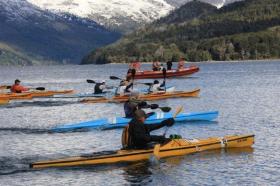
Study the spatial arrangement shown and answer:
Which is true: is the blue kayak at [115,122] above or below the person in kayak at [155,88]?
below

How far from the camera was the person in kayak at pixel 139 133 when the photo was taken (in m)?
31.9

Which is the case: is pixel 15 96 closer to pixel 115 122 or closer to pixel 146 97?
pixel 146 97

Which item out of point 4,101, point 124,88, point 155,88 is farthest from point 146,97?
point 4,101

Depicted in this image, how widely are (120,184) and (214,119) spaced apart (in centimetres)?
2318

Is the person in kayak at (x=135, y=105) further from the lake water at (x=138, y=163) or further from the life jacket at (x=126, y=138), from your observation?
the lake water at (x=138, y=163)

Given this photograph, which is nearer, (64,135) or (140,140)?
(140,140)

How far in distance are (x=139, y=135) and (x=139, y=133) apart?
6.0 inches

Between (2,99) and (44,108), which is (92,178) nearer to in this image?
(44,108)

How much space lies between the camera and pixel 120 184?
97.5 ft

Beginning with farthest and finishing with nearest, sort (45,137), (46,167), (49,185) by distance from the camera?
1. (45,137)
2. (46,167)
3. (49,185)

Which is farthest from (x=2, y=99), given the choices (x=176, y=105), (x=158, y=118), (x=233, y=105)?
(x=158, y=118)

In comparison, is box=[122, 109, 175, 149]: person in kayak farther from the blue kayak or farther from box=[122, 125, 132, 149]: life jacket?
the blue kayak

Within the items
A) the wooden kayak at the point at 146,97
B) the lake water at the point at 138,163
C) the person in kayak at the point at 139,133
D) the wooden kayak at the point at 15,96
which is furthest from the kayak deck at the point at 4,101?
the person in kayak at the point at 139,133

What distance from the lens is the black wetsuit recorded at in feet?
105
